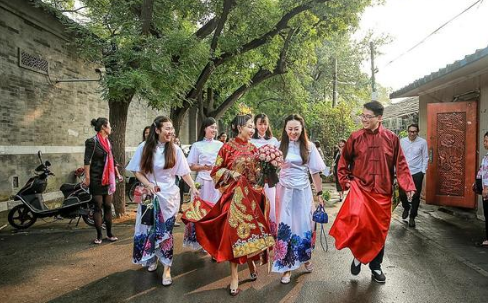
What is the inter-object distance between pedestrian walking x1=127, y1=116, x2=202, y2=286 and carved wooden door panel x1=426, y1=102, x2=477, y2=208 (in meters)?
6.66

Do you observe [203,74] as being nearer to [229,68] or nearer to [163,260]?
[229,68]

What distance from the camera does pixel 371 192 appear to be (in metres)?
4.22

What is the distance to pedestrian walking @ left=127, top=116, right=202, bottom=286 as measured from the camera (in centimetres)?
425

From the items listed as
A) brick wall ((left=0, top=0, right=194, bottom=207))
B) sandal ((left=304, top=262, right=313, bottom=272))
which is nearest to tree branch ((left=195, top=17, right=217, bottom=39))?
brick wall ((left=0, top=0, right=194, bottom=207))

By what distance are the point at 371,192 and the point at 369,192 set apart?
2 cm

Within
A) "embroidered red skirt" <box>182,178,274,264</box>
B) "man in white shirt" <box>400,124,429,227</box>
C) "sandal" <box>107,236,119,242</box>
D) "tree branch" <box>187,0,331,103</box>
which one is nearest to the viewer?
"embroidered red skirt" <box>182,178,274,264</box>

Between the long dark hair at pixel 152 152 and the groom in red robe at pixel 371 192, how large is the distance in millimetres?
2032

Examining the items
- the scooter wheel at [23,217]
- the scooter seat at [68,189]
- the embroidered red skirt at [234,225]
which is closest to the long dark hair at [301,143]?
the embroidered red skirt at [234,225]

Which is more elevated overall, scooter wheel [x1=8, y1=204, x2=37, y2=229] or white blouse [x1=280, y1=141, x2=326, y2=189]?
white blouse [x1=280, y1=141, x2=326, y2=189]

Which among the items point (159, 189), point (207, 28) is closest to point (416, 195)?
point (159, 189)

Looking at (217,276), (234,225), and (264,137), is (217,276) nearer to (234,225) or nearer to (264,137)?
(234,225)

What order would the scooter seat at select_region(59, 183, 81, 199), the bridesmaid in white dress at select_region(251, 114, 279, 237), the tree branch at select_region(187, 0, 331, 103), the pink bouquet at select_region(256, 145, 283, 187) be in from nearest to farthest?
1. the pink bouquet at select_region(256, 145, 283, 187)
2. the bridesmaid in white dress at select_region(251, 114, 279, 237)
3. the scooter seat at select_region(59, 183, 81, 199)
4. the tree branch at select_region(187, 0, 331, 103)

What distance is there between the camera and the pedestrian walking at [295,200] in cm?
425

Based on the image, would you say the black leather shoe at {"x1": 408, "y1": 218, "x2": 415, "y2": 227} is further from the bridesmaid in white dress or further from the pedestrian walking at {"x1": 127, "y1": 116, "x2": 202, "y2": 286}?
the pedestrian walking at {"x1": 127, "y1": 116, "x2": 202, "y2": 286}
